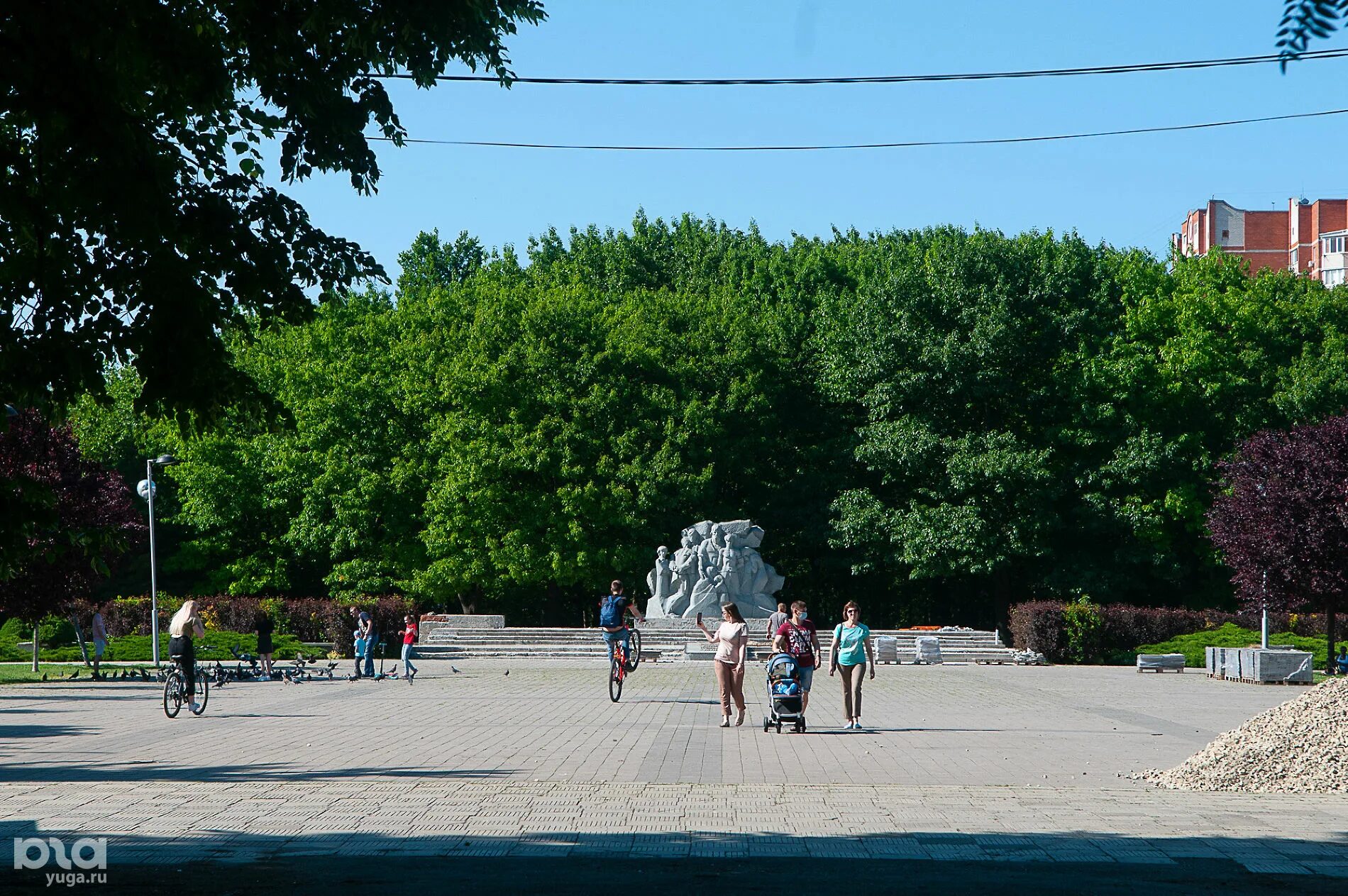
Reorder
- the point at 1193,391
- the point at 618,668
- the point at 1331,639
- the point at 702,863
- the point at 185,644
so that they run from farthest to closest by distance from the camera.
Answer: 1. the point at 1193,391
2. the point at 1331,639
3. the point at 618,668
4. the point at 185,644
5. the point at 702,863

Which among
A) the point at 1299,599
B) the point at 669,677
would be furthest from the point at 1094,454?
the point at 669,677

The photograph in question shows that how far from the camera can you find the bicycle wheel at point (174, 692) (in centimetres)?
2019

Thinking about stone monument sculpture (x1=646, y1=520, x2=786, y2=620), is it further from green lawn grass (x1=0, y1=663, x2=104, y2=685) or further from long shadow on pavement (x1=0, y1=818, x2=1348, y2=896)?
long shadow on pavement (x1=0, y1=818, x2=1348, y2=896)

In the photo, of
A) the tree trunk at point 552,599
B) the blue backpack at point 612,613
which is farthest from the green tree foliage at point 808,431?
the blue backpack at point 612,613

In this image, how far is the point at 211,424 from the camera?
8.41 meters

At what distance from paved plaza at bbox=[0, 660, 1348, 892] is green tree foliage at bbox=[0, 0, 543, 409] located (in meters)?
2.99

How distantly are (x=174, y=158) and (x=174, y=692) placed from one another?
1344 cm

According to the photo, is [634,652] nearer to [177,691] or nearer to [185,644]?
[185,644]

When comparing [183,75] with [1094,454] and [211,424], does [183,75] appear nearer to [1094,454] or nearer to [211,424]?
[211,424]

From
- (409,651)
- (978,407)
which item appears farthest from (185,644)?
(978,407)

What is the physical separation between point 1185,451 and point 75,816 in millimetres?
42292

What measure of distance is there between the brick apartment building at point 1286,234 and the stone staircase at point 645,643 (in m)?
54.1

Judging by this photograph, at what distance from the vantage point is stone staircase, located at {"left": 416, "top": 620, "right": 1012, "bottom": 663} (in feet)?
127

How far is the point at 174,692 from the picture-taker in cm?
2030
